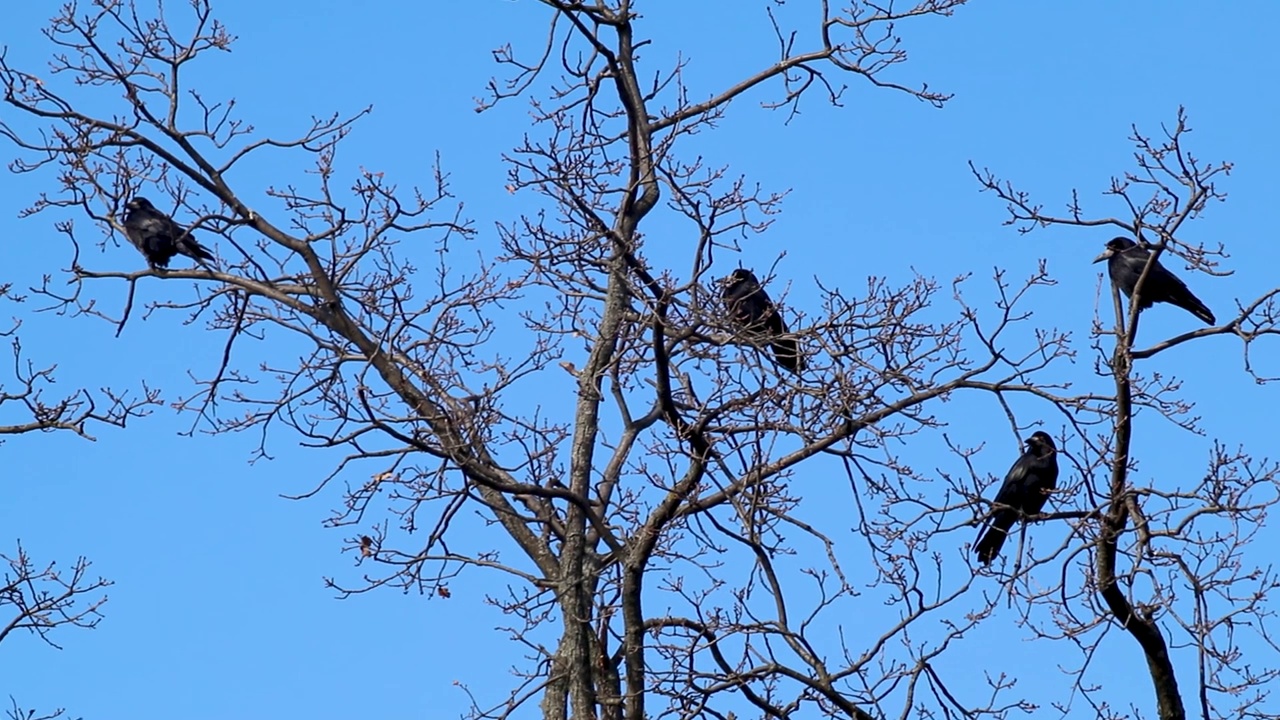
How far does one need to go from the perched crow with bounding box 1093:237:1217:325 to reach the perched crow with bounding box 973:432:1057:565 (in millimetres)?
1180

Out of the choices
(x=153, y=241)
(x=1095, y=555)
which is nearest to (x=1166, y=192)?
(x=1095, y=555)

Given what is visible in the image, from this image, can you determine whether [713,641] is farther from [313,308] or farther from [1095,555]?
[313,308]

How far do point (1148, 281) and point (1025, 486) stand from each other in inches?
64.1

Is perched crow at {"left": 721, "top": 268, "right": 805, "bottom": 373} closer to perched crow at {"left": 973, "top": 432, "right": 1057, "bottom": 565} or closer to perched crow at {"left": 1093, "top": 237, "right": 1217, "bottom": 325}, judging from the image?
perched crow at {"left": 973, "top": 432, "right": 1057, "bottom": 565}

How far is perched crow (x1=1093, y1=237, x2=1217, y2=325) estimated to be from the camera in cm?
1113

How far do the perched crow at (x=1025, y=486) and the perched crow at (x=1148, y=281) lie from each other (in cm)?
118

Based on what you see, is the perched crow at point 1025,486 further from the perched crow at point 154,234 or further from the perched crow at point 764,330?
the perched crow at point 154,234

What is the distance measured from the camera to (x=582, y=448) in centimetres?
1005

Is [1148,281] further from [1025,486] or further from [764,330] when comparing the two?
[764,330]

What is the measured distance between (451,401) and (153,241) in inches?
163

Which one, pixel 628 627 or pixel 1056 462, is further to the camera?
pixel 1056 462

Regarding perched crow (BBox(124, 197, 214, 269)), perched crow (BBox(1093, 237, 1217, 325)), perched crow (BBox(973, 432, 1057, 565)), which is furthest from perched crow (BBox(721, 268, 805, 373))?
perched crow (BBox(124, 197, 214, 269))

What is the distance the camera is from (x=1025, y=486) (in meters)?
10.5

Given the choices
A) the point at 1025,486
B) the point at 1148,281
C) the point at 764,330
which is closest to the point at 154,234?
the point at 764,330
